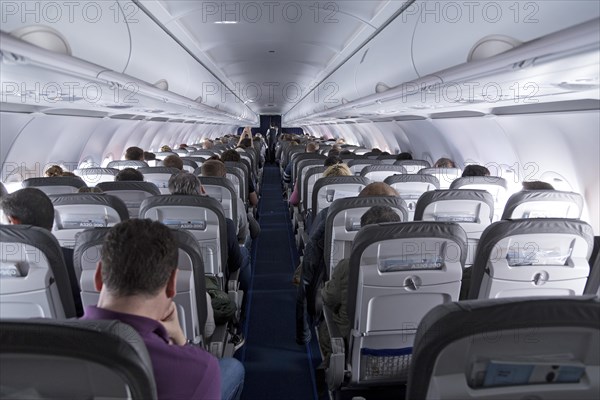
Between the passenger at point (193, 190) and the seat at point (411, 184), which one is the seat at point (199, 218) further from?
the seat at point (411, 184)

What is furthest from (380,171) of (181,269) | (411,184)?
(181,269)

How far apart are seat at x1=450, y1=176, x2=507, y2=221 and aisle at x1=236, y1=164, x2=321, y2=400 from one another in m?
2.57

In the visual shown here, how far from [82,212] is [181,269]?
1.83m

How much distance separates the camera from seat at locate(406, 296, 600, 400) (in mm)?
1242

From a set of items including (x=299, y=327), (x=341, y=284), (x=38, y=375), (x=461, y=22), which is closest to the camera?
(x=38, y=375)

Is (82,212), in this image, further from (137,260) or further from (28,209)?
(137,260)

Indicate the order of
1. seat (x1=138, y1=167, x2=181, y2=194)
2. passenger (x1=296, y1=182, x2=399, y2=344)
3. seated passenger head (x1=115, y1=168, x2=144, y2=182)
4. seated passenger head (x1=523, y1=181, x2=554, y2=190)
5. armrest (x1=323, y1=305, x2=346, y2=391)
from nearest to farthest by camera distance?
1. armrest (x1=323, y1=305, x2=346, y2=391)
2. passenger (x1=296, y1=182, x2=399, y2=344)
3. seated passenger head (x1=523, y1=181, x2=554, y2=190)
4. seated passenger head (x1=115, y1=168, x2=144, y2=182)
5. seat (x1=138, y1=167, x2=181, y2=194)

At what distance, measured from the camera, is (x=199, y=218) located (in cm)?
404

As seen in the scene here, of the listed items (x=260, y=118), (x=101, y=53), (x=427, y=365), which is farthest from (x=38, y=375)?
(x=260, y=118)

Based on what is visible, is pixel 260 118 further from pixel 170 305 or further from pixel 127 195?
pixel 170 305

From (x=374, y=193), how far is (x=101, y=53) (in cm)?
284

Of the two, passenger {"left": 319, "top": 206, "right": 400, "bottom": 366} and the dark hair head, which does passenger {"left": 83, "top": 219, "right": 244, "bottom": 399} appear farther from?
passenger {"left": 319, "top": 206, "right": 400, "bottom": 366}

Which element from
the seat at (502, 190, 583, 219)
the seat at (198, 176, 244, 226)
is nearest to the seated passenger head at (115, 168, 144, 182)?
the seat at (198, 176, 244, 226)

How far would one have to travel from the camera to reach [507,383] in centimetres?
129
